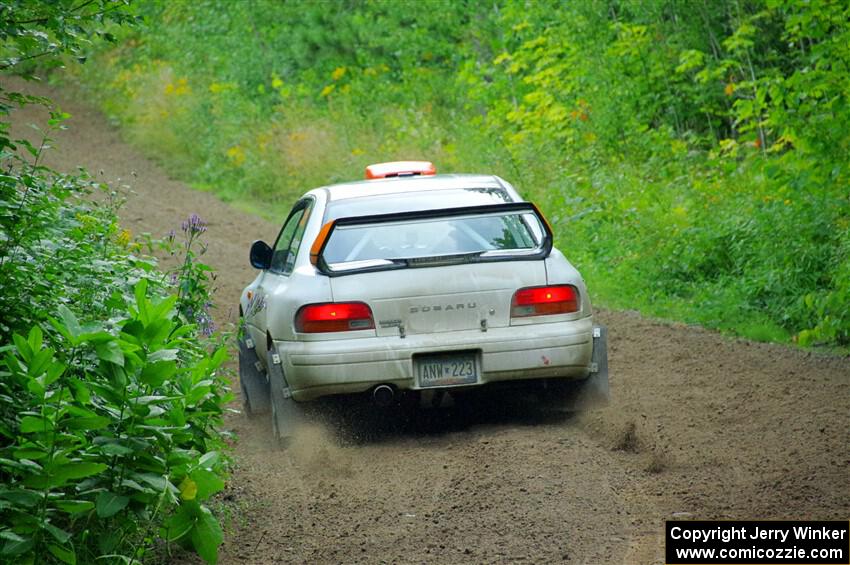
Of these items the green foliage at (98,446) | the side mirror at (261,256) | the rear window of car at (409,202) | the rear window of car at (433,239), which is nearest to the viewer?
the green foliage at (98,446)

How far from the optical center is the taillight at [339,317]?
7547 mm

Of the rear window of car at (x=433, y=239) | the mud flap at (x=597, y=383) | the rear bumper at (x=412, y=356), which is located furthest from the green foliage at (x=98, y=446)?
the mud flap at (x=597, y=383)

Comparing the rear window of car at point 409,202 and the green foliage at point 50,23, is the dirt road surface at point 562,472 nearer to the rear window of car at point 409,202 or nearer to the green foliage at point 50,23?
the rear window of car at point 409,202

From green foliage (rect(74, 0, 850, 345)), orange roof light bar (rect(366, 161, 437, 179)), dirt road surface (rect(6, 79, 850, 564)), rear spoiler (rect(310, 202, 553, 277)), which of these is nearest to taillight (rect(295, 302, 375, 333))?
rear spoiler (rect(310, 202, 553, 277))

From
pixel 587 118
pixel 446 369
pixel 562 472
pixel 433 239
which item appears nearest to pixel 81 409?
pixel 562 472

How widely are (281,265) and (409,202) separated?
111 cm

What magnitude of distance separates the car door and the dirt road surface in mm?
791

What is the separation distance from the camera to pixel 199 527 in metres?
5.17

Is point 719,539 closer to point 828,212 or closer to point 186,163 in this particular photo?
point 828,212

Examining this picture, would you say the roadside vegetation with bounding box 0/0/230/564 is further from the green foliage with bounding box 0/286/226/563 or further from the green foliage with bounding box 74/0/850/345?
the green foliage with bounding box 74/0/850/345

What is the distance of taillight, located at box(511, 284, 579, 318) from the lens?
769cm

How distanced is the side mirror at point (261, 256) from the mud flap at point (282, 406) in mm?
1383

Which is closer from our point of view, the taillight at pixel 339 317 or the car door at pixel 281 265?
the taillight at pixel 339 317

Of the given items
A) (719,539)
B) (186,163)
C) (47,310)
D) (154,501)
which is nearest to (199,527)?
(154,501)
